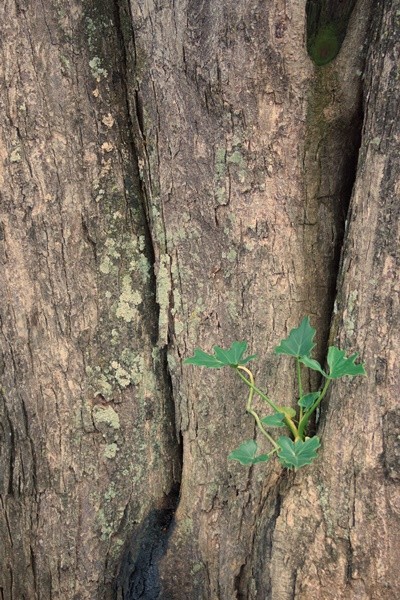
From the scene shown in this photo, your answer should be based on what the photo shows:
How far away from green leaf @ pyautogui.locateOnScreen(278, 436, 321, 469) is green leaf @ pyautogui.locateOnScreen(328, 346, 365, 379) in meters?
0.16

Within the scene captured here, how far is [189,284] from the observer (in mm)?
1653

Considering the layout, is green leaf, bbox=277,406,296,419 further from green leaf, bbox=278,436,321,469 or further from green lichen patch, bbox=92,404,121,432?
green lichen patch, bbox=92,404,121,432

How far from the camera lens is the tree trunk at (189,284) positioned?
1.55 m

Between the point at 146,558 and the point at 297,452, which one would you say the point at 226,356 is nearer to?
the point at 297,452

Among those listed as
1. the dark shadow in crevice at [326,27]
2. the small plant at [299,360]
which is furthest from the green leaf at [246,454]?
the dark shadow in crevice at [326,27]

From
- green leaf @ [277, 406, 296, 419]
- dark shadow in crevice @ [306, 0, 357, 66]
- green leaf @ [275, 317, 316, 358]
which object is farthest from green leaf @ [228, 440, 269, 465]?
dark shadow in crevice @ [306, 0, 357, 66]

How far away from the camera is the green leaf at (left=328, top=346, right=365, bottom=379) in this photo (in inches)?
54.5

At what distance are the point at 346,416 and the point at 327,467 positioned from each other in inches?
5.1

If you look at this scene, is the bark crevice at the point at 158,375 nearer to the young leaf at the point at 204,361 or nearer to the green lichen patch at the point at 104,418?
the green lichen patch at the point at 104,418

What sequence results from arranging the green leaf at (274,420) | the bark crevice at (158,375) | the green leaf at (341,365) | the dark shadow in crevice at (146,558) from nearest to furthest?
the green leaf at (341,365)
the green leaf at (274,420)
the bark crevice at (158,375)
the dark shadow in crevice at (146,558)

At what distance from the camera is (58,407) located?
1691 millimetres

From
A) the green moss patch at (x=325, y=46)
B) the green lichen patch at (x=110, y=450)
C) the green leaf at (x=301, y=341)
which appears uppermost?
the green moss patch at (x=325, y=46)

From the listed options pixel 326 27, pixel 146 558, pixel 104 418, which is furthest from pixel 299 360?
pixel 326 27

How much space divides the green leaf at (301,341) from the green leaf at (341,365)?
0.06 m
